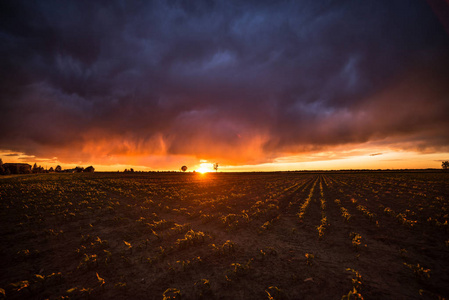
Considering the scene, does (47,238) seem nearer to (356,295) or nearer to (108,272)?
(108,272)

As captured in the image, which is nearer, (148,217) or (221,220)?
(221,220)

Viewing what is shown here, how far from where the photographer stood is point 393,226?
502 inches

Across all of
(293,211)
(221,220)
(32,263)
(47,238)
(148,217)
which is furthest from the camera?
(293,211)

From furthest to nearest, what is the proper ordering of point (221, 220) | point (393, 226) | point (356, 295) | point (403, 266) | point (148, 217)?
point (148, 217) → point (221, 220) → point (393, 226) → point (403, 266) → point (356, 295)

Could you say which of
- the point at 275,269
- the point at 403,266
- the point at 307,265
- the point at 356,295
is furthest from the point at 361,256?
the point at 275,269

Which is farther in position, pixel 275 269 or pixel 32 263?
pixel 32 263

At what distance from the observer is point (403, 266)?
768cm

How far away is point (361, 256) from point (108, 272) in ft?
39.7

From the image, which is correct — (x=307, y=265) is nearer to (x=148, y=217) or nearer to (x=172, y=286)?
(x=172, y=286)

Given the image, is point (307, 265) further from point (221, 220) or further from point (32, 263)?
point (32, 263)

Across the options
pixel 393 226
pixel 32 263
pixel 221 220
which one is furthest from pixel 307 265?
pixel 32 263

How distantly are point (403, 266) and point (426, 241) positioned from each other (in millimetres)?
4554

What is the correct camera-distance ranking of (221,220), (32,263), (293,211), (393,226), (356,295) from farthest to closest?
1. (293,211)
2. (221,220)
3. (393,226)
4. (32,263)
5. (356,295)

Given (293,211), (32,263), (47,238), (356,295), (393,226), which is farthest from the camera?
(293,211)
